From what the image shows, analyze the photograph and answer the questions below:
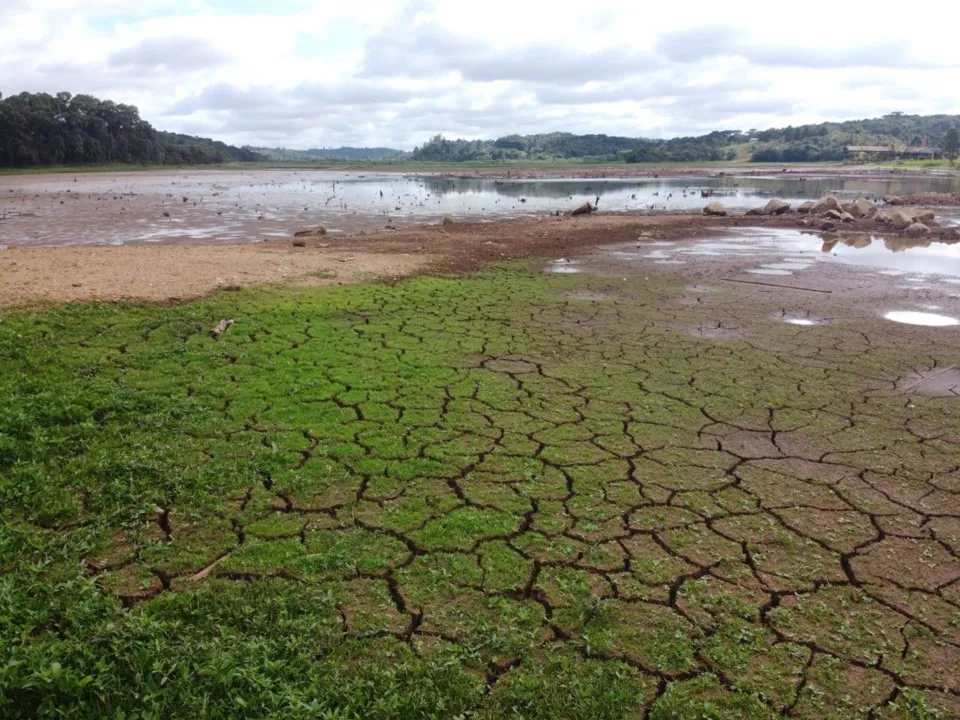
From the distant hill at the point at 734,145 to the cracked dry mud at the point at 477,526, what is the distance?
355ft

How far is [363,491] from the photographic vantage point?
448cm

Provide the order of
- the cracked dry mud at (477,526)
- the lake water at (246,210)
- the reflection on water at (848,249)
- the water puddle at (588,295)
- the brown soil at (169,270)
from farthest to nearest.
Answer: the lake water at (246,210) → the reflection on water at (848,249) → the water puddle at (588,295) → the brown soil at (169,270) → the cracked dry mud at (477,526)

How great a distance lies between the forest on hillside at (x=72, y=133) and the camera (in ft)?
201

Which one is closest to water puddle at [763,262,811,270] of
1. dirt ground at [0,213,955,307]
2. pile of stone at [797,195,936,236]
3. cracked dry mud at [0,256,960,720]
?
dirt ground at [0,213,955,307]

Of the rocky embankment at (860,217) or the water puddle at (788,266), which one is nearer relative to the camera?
the water puddle at (788,266)

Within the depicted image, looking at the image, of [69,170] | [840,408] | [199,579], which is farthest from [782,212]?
[69,170]

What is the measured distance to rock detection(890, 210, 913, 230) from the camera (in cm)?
2172

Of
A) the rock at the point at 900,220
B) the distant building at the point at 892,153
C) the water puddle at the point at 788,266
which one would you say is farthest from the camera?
the distant building at the point at 892,153

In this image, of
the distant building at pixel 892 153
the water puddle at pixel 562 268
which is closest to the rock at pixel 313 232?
the water puddle at pixel 562 268

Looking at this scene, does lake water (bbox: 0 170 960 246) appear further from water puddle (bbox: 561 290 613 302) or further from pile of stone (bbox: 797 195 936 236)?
water puddle (bbox: 561 290 613 302)

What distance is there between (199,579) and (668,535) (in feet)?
9.32

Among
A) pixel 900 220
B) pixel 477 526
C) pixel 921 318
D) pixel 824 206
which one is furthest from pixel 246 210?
pixel 477 526

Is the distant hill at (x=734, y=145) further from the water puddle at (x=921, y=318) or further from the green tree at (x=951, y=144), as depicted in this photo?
the water puddle at (x=921, y=318)

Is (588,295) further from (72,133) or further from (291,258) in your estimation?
(72,133)
